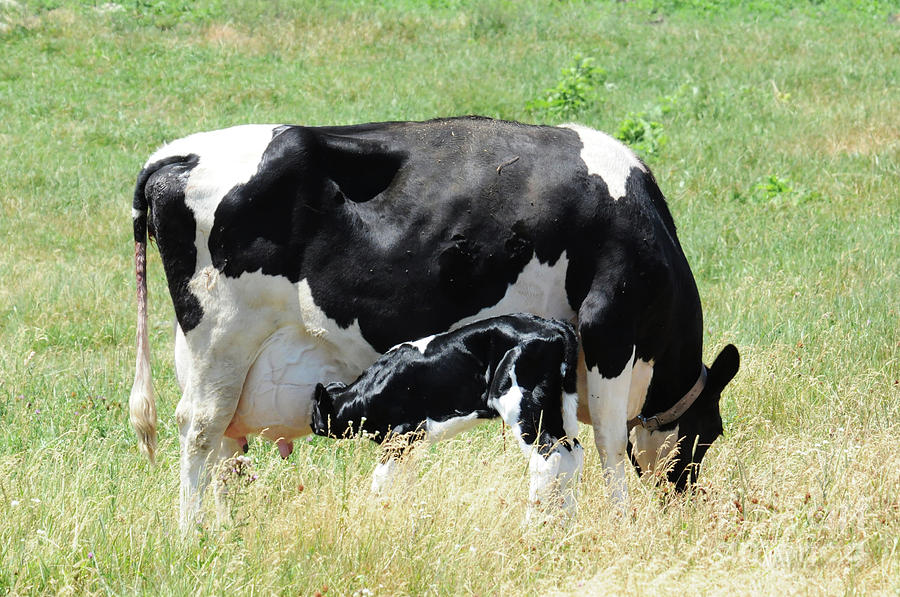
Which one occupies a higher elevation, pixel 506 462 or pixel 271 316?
pixel 271 316

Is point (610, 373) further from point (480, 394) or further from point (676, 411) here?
point (676, 411)

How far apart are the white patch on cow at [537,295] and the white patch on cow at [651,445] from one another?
1107 millimetres

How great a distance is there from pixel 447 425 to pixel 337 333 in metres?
0.73

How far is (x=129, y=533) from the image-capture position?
14.3 ft

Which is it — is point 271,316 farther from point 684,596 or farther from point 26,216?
point 26,216

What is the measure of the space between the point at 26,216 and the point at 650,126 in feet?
27.7

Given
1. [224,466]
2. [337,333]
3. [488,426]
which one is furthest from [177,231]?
[488,426]

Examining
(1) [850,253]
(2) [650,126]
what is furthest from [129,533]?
(2) [650,126]

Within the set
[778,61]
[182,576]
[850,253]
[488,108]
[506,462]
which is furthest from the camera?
[778,61]

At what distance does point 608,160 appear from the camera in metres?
5.54

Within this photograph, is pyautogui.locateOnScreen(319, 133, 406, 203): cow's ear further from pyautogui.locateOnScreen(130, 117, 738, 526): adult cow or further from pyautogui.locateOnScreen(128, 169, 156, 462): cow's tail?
pyautogui.locateOnScreen(128, 169, 156, 462): cow's tail

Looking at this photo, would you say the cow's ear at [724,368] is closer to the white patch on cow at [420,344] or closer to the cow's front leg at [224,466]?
the white patch on cow at [420,344]

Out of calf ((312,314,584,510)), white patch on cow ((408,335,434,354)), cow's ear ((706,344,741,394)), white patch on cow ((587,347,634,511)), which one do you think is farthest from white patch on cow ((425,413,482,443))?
cow's ear ((706,344,741,394))

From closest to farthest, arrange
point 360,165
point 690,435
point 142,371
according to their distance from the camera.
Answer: point 360,165 → point 142,371 → point 690,435
